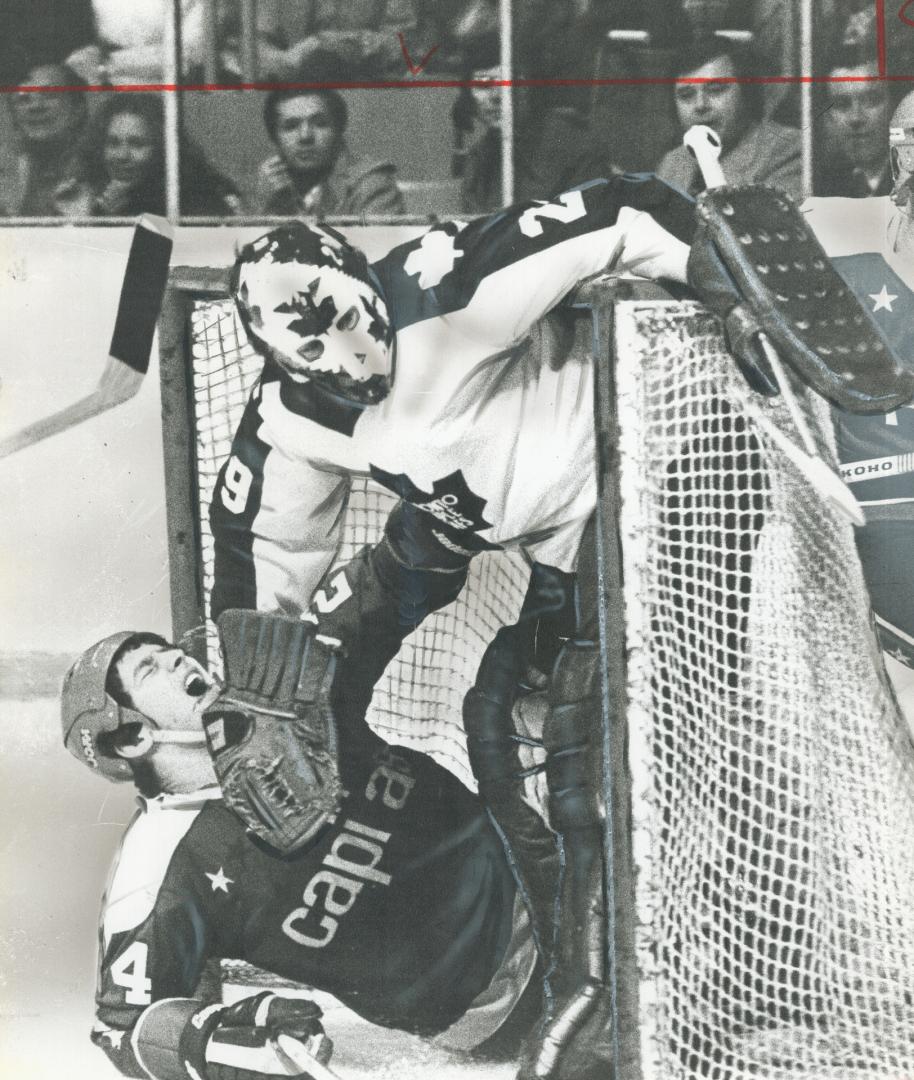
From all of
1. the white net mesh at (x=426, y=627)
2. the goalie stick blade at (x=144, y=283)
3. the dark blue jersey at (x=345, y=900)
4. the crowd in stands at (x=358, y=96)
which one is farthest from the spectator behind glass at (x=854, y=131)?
the dark blue jersey at (x=345, y=900)

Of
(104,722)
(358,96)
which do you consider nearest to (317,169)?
(358,96)

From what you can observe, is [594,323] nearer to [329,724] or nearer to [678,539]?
[678,539]

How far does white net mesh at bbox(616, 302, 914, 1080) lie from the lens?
1629 millimetres

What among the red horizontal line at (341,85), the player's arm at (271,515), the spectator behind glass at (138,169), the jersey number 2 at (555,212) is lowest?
the player's arm at (271,515)

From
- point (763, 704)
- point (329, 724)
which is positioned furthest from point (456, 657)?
point (763, 704)

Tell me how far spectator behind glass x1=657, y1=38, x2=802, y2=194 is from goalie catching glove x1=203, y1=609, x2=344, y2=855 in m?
0.99

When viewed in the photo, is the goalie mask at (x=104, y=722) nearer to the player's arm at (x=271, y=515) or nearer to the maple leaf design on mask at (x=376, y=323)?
the player's arm at (x=271, y=515)

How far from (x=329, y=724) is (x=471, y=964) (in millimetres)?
452

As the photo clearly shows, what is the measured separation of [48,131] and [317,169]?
442mm

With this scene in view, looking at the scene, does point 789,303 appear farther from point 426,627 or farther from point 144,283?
point 144,283

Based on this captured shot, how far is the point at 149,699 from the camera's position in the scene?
1804mm

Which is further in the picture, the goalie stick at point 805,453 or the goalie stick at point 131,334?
the goalie stick at point 131,334

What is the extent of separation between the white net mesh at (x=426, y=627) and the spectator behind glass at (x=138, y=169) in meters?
0.17

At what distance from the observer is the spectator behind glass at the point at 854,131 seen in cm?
183
